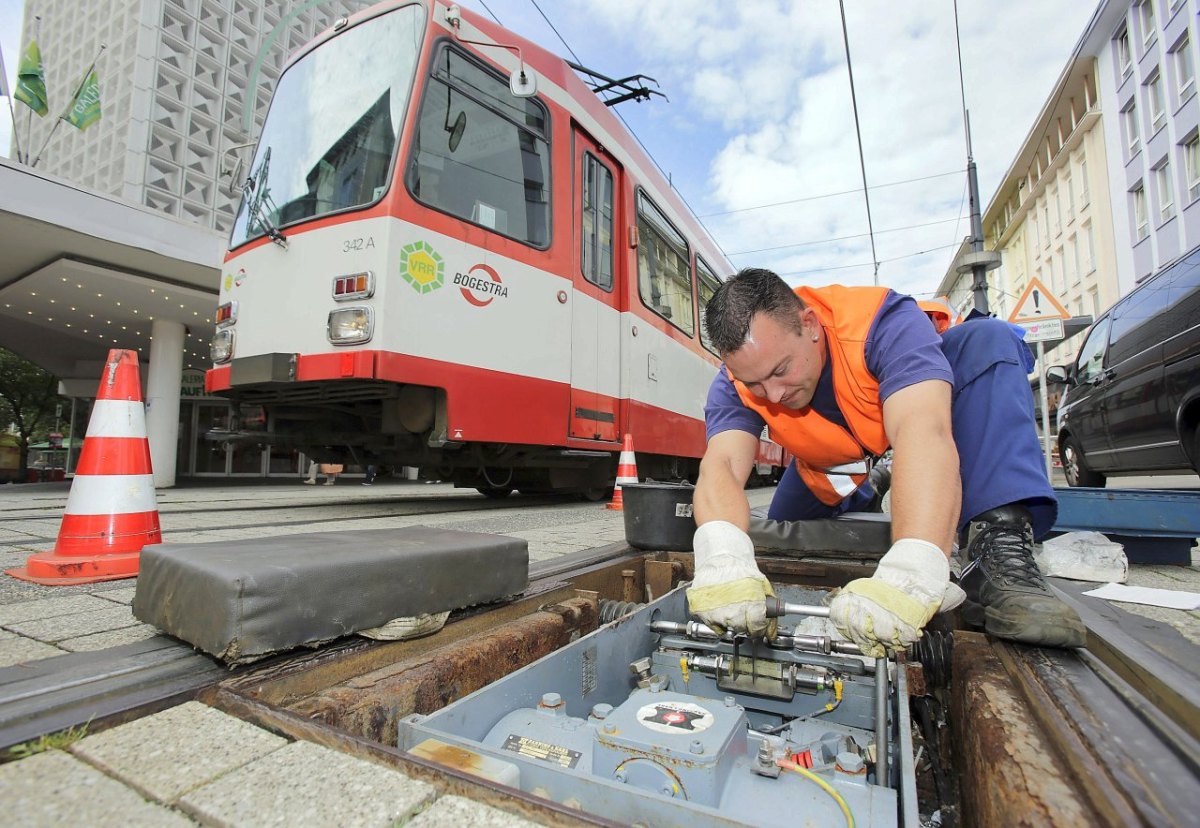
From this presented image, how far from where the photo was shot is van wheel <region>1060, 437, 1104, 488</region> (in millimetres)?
6587

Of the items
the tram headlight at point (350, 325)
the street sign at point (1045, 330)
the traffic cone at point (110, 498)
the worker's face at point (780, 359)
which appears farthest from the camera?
the street sign at point (1045, 330)

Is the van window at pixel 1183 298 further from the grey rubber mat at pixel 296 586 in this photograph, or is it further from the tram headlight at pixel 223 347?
the tram headlight at pixel 223 347

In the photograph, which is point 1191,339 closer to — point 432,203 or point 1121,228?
point 432,203

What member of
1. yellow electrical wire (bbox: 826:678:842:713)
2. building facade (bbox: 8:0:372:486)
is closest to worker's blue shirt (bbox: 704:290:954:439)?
yellow electrical wire (bbox: 826:678:842:713)

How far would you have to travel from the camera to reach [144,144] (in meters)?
34.1

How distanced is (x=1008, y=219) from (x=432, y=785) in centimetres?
4245

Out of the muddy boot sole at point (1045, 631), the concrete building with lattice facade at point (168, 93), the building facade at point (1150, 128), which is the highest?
the concrete building with lattice facade at point (168, 93)

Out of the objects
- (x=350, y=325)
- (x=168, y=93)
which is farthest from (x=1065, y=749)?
(x=168, y=93)

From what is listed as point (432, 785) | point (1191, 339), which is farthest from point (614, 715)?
point (1191, 339)

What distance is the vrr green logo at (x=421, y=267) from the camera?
3910mm

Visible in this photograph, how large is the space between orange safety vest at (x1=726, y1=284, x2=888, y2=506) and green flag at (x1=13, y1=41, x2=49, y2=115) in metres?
14.7

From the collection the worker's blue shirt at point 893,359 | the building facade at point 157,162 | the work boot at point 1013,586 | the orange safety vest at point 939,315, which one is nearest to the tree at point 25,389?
the building facade at point 157,162

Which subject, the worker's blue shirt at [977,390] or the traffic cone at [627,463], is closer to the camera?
the worker's blue shirt at [977,390]

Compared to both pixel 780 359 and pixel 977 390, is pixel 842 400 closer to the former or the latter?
pixel 780 359
